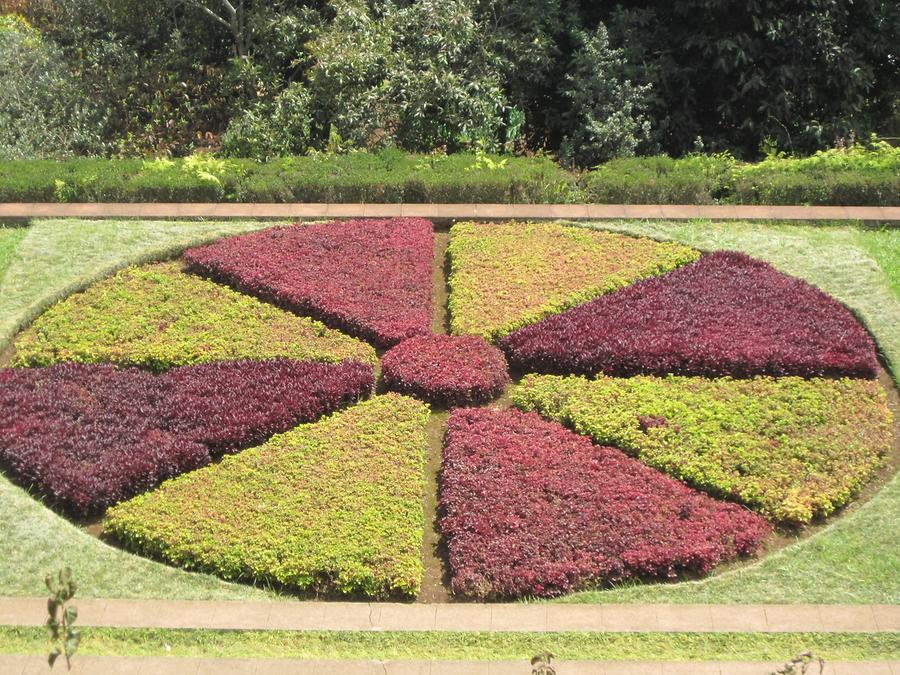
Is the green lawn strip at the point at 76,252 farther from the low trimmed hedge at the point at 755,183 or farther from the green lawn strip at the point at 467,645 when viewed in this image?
the green lawn strip at the point at 467,645

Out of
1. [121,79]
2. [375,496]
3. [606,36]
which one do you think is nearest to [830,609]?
[375,496]

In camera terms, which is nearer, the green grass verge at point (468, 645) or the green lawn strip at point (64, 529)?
the green grass verge at point (468, 645)

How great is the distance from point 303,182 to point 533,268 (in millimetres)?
3109

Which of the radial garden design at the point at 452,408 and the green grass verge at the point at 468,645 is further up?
the radial garden design at the point at 452,408

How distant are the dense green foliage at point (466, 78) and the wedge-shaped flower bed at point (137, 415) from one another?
18.0ft

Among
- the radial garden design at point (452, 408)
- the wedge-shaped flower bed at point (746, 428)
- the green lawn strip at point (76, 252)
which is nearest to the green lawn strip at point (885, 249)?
the radial garden design at point (452, 408)

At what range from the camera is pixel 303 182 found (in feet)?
50.4

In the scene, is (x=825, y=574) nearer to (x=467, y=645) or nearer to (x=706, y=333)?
(x=467, y=645)

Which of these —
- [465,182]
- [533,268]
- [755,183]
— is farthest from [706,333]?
[465,182]

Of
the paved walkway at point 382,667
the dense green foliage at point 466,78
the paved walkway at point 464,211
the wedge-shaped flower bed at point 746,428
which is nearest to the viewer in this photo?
the paved walkway at point 382,667

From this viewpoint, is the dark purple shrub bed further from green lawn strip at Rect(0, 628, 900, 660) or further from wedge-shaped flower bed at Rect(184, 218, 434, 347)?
green lawn strip at Rect(0, 628, 900, 660)

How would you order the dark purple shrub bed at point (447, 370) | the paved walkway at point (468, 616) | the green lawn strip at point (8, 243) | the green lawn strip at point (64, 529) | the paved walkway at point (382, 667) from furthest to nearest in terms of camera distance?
the green lawn strip at point (8, 243) → the dark purple shrub bed at point (447, 370) → the green lawn strip at point (64, 529) → the paved walkway at point (468, 616) → the paved walkway at point (382, 667)

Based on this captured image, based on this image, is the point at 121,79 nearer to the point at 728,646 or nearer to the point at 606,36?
the point at 606,36

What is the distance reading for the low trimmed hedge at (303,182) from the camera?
15.3 m
